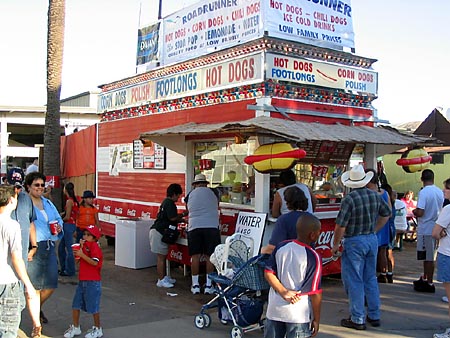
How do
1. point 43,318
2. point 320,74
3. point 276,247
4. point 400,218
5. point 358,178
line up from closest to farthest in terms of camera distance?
point 276,247 → point 358,178 → point 43,318 → point 320,74 → point 400,218

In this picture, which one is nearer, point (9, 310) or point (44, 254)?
point (9, 310)

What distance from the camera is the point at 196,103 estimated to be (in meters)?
9.18

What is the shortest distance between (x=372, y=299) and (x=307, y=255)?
2746mm

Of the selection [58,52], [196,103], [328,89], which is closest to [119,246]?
[196,103]

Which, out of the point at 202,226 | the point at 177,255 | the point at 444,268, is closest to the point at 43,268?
the point at 202,226

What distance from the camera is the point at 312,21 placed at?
889 cm

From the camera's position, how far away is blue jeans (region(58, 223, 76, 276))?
8.84 metres

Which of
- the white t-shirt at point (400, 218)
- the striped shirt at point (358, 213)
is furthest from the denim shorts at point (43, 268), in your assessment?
the white t-shirt at point (400, 218)

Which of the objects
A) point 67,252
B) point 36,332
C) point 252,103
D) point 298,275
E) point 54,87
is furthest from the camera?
point 54,87

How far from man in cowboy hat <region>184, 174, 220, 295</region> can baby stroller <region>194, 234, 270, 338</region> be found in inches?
59.4

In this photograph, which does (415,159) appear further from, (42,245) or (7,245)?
(7,245)

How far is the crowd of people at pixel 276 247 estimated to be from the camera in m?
3.79

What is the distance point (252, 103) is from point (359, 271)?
310 cm

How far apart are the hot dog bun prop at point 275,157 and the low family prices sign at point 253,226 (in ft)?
2.32
